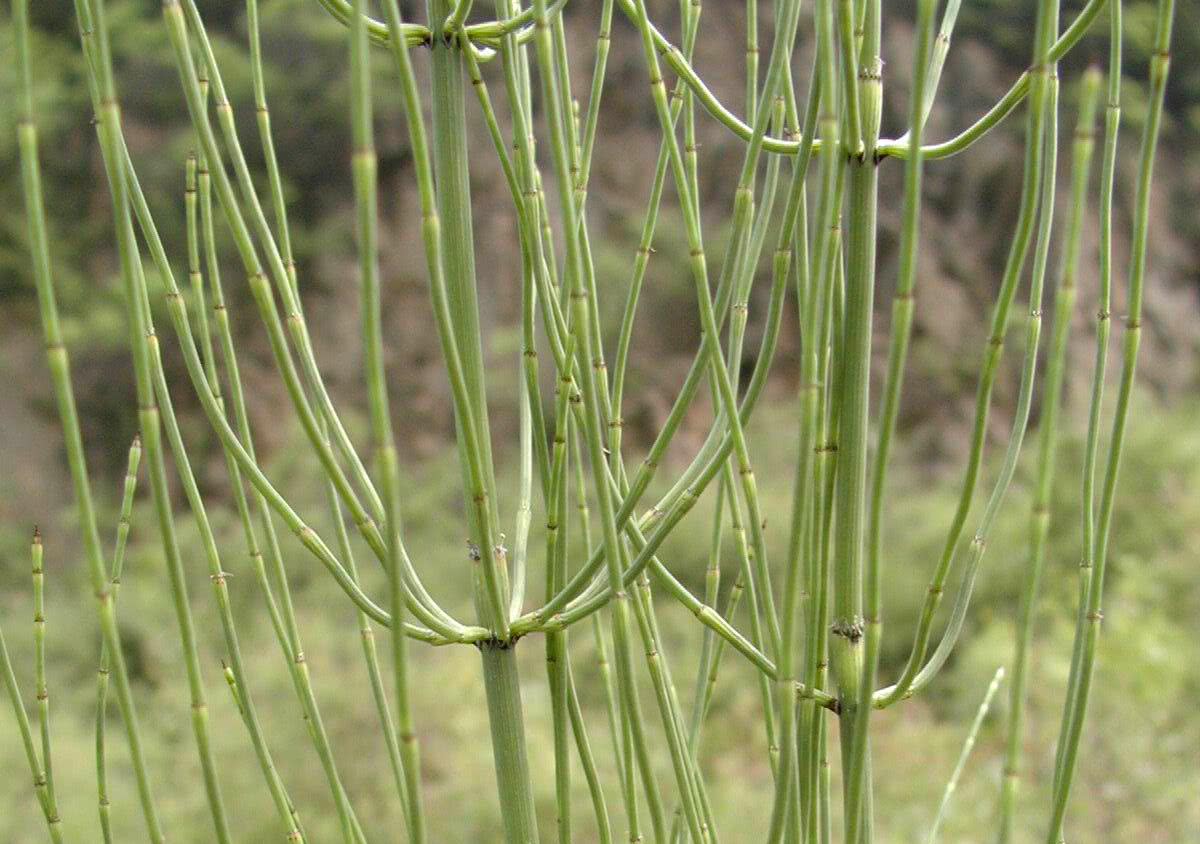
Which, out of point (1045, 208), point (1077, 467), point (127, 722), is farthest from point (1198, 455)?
point (127, 722)

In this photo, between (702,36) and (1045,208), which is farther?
(702,36)

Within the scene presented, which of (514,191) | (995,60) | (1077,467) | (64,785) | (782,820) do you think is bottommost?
(64,785)

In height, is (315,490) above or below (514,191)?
below

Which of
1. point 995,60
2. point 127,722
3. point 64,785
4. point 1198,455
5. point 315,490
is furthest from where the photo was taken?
point 995,60

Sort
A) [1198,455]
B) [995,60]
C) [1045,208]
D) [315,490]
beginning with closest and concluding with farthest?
[1045,208] < [1198,455] < [315,490] < [995,60]

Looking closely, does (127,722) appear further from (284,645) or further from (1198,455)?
(1198,455)

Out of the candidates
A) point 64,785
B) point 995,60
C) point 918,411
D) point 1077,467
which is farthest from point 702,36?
point 64,785

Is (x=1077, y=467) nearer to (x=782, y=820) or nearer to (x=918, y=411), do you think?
(x=918, y=411)

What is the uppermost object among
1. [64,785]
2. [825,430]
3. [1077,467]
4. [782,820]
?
[825,430]

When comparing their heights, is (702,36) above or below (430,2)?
above
